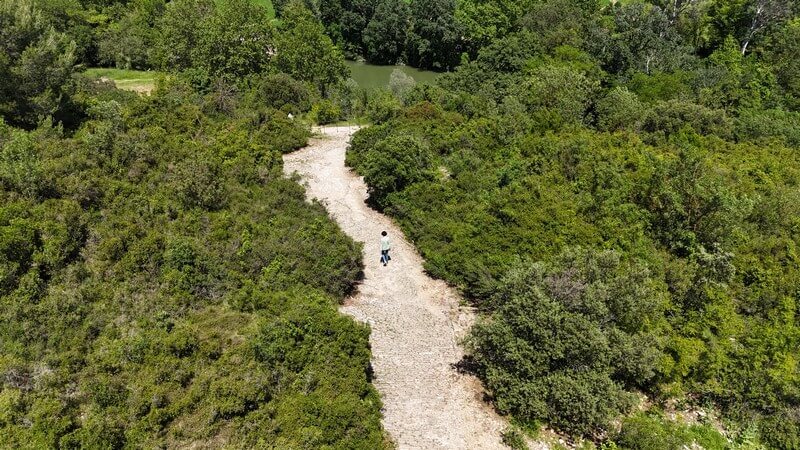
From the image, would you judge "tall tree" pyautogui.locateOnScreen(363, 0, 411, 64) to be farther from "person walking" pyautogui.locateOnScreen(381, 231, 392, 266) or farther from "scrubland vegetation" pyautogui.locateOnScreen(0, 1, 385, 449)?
"person walking" pyautogui.locateOnScreen(381, 231, 392, 266)

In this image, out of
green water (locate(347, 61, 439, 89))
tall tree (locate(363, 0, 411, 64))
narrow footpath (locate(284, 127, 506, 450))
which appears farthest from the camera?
tall tree (locate(363, 0, 411, 64))

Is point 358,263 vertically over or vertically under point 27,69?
under

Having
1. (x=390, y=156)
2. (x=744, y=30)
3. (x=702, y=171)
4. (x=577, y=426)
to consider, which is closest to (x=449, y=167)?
(x=390, y=156)

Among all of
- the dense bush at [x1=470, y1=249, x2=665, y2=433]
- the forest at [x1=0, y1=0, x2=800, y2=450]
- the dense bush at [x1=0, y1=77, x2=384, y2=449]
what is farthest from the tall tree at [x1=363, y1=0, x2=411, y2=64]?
the dense bush at [x1=470, y1=249, x2=665, y2=433]

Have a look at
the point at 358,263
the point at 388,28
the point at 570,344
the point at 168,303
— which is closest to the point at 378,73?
the point at 388,28

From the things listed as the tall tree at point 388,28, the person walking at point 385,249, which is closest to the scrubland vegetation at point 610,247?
the person walking at point 385,249

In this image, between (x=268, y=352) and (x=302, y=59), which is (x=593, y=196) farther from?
(x=302, y=59)

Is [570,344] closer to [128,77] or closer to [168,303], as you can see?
[168,303]
